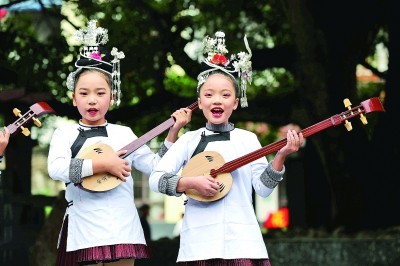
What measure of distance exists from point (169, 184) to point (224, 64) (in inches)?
30.5

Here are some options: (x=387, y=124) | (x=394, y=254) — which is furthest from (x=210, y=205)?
(x=387, y=124)

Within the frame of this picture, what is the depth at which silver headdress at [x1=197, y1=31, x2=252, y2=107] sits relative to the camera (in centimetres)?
654

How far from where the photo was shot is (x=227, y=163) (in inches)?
250

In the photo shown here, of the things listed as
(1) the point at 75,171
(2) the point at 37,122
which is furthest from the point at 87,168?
(2) the point at 37,122

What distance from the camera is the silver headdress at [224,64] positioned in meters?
6.54

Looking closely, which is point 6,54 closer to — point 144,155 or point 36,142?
point 36,142

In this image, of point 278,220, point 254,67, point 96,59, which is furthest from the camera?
point 278,220

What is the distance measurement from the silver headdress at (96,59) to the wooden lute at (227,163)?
2.05 feet

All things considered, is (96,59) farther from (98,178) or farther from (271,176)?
(271,176)

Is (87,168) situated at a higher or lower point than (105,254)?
higher

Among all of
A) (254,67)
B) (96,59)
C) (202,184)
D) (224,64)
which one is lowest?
(202,184)

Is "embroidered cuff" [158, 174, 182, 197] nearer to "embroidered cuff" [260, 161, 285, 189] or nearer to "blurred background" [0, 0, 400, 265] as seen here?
"embroidered cuff" [260, 161, 285, 189]

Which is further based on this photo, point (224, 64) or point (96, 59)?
point (96, 59)

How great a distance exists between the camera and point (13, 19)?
45.2ft
